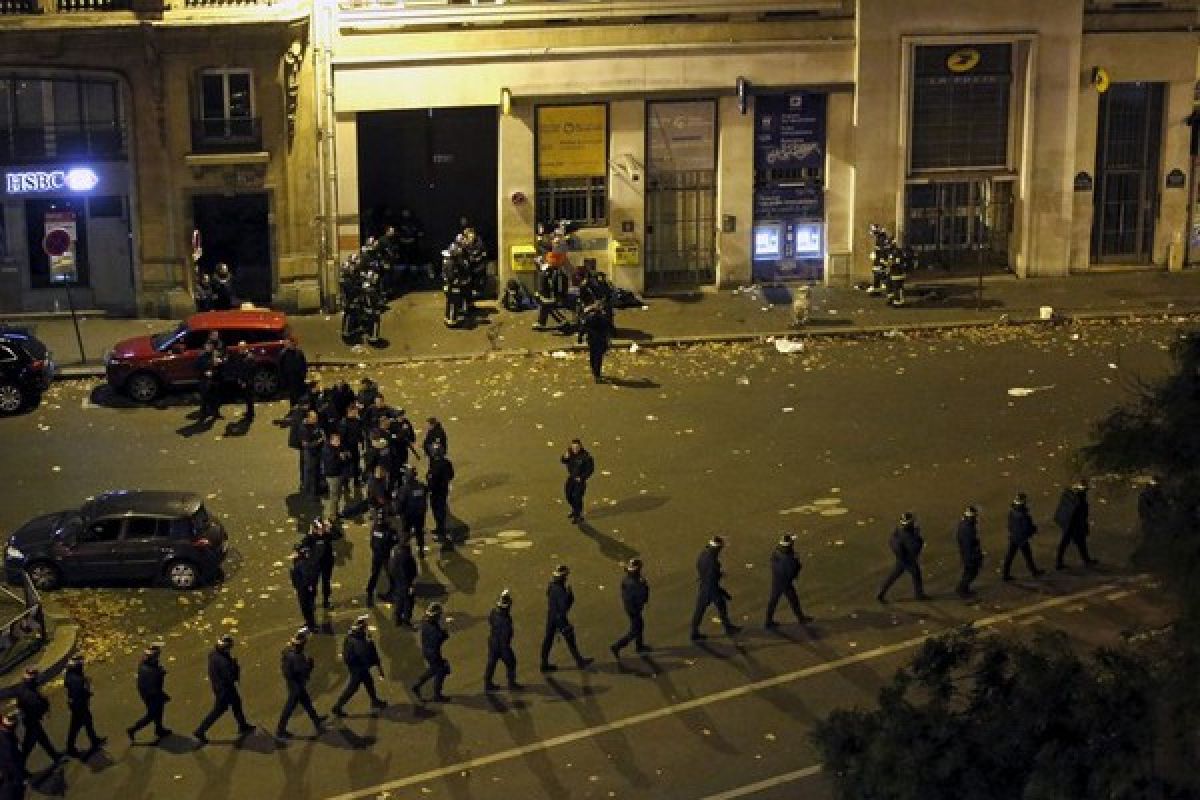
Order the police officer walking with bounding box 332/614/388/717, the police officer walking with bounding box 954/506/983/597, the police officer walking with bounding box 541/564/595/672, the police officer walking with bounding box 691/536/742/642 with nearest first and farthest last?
the police officer walking with bounding box 332/614/388/717 < the police officer walking with bounding box 541/564/595/672 < the police officer walking with bounding box 691/536/742/642 < the police officer walking with bounding box 954/506/983/597

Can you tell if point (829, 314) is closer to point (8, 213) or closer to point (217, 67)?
point (217, 67)

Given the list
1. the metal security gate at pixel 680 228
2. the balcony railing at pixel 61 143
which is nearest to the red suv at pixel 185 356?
the balcony railing at pixel 61 143

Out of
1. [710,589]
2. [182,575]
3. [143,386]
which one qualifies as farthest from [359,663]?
[143,386]

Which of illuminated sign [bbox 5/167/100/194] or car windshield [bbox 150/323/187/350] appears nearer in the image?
car windshield [bbox 150/323/187/350]

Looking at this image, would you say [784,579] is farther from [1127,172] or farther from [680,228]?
[1127,172]

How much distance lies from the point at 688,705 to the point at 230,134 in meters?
21.7

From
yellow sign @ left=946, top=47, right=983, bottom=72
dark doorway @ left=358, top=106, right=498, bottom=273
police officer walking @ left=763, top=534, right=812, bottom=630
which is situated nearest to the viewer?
police officer walking @ left=763, top=534, right=812, bottom=630

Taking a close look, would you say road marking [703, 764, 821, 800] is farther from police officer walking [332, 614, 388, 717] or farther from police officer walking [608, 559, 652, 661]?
police officer walking [332, 614, 388, 717]

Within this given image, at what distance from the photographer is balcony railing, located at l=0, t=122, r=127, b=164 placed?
→ 38.4m

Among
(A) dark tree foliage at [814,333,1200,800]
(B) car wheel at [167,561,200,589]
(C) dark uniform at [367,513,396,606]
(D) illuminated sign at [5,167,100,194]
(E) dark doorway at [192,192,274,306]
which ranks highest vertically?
(D) illuminated sign at [5,167,100,194]

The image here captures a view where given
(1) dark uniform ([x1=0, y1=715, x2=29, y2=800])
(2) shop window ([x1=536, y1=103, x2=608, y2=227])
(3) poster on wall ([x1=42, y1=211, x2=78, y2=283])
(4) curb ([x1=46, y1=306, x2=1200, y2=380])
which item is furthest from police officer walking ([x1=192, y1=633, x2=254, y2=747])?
(2) shop window ([x1=536, y1=103, x2=608, y2=227])

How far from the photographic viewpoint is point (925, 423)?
31406 millimetres

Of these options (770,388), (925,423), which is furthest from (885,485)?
(770,388)

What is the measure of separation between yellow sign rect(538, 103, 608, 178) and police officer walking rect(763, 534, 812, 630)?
723 inches
